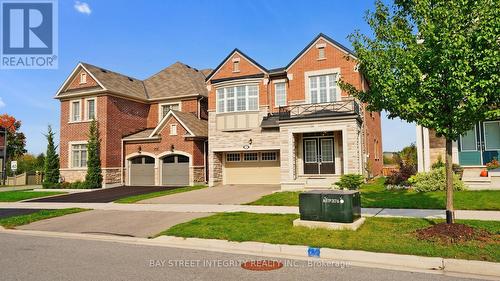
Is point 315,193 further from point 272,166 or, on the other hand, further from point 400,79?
point 272,166

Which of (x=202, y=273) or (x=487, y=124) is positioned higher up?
(x=487, y=124)

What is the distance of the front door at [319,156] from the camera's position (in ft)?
73.4

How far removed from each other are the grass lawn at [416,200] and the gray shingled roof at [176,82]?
1511 cm

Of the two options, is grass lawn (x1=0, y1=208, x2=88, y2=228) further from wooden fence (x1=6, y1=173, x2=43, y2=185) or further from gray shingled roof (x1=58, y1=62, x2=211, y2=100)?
wooden fence (x1=6, y1=173, x2=43, y2=185)

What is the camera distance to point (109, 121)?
2756cm

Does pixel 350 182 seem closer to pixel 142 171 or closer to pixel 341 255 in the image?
pixel 341 255

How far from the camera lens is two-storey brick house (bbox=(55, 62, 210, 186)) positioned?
2634 cm

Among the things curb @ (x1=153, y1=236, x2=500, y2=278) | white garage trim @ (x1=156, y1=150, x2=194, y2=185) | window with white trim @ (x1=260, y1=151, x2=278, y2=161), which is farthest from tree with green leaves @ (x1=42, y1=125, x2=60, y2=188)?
curb @ (x1=153, y1=236, x2=500, y2=278)

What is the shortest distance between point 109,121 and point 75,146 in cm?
404

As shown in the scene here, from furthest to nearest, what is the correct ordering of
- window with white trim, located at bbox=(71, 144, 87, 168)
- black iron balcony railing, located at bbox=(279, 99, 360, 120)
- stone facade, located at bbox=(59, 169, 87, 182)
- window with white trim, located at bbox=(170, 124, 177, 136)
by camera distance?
window with white trim, located at bbox=(71, 144, 87, 168), stone facade, located at bbox=(59, 169, 87, 182), window with white trim, located at bbox=(170, 124, 177, 136), black iron balcony railing, located at bbox=(279, 99, 360, 120)

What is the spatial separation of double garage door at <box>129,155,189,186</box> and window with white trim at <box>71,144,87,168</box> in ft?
11.9

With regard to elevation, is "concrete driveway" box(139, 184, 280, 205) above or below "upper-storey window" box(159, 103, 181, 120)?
below

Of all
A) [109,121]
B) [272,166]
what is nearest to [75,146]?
[109,121]

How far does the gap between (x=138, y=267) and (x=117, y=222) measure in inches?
245
